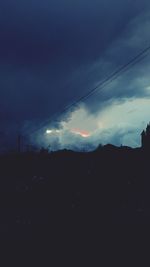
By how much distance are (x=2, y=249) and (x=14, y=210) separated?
7.82 meters

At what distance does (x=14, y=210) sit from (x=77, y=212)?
5.63m

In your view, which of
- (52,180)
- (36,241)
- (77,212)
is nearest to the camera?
(36,241)

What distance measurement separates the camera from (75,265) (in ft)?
31.2

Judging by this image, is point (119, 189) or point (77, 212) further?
point (119, 189)

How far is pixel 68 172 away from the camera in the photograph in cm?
2528

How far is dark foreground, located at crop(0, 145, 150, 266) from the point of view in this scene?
11.4 metres

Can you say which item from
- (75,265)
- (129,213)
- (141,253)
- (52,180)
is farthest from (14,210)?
(141,253)

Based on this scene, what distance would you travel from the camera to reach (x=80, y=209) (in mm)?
16828

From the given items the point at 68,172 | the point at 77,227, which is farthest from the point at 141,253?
the point at 68,172

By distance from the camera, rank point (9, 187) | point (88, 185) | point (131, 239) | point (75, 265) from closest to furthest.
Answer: point (75, 265)
point (131, 239)
point (88, 185)
point (9, 187)

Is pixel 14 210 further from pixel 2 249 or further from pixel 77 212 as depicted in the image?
pixel 2 249

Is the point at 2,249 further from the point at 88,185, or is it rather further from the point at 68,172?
the point at 68,172

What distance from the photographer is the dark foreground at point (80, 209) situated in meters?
11.4

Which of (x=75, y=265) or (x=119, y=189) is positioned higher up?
(x=119, y=189)
